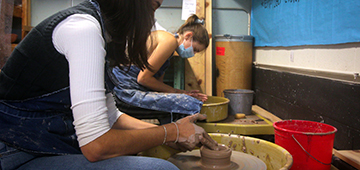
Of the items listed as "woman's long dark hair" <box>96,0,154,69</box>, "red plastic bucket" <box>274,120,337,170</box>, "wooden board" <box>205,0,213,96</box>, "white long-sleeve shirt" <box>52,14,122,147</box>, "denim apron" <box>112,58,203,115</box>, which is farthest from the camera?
"wooden board" <box>205,0,213,96</box>

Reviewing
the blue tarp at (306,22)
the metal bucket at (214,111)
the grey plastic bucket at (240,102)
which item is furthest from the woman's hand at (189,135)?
the grey plastic bucket at (240,102)

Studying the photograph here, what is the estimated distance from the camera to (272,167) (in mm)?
1362

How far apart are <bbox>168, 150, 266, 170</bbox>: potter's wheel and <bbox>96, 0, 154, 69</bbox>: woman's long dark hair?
0.63 meters

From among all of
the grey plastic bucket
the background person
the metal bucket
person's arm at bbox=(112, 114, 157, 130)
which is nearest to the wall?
the grey plastic bucket

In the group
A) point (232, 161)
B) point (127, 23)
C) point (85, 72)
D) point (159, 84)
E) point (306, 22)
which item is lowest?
point (232, 161)

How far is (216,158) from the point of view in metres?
1.29

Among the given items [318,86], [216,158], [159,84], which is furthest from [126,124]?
[318,86]

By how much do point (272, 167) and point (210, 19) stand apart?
2.65 metres

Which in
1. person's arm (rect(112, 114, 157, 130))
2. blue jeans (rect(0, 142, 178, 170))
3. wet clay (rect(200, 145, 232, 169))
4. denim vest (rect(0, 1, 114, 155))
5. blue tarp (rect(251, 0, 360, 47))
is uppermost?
blue tarp (rect(251, 0, 360, 47))

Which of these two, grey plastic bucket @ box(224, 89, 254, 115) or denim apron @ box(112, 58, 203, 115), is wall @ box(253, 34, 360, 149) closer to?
grey plastic bucket @ box(224, 89, 254, 115)

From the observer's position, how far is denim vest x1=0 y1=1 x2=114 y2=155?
895 mm

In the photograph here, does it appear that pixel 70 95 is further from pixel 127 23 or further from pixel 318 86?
pixel 318 86

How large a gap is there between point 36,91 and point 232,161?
3.15 feet

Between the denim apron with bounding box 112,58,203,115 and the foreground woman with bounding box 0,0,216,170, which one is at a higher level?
the foreground woman with bounding box 0,0,216,170
